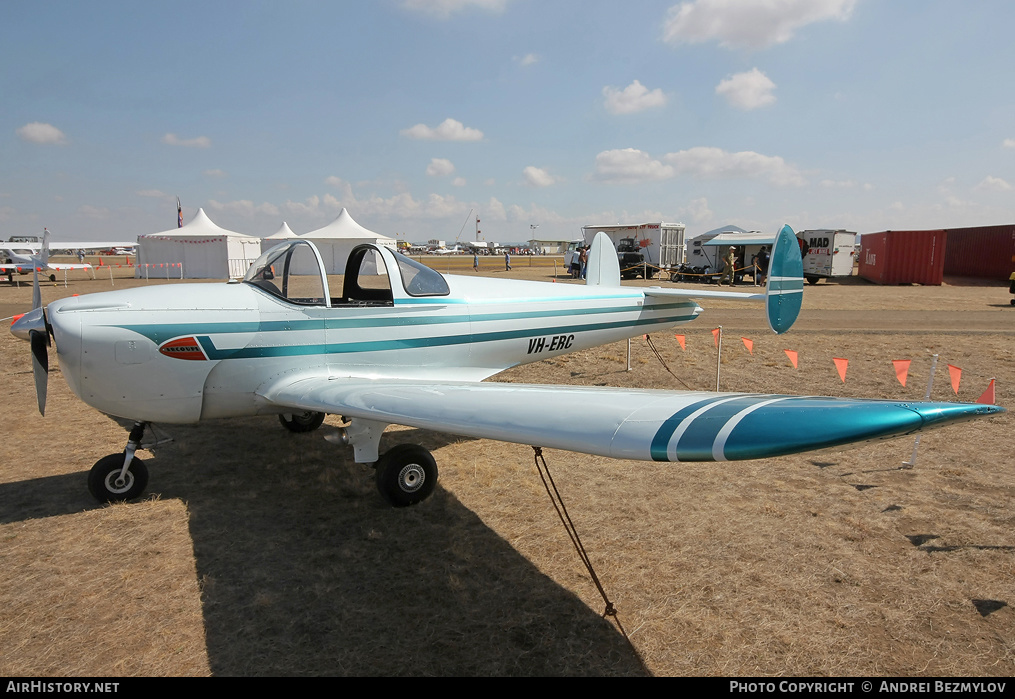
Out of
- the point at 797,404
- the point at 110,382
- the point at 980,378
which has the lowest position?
the point at 980,378

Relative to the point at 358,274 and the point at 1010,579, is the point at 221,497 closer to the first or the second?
the point at 358,274

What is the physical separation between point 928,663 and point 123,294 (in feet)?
20.9

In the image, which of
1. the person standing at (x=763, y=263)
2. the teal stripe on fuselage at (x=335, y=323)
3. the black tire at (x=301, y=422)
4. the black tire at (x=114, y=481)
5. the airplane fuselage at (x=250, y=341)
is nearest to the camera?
the airplane fuselage at (x=250, y=341)

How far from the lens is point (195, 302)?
4.86m

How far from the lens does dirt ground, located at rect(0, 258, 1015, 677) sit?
3.12 meters

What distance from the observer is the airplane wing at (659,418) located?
7.75 ft

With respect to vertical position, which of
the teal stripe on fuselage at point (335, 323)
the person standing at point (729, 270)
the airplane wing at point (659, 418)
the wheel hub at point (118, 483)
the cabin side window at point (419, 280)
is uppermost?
the person standing at point (729, 270)

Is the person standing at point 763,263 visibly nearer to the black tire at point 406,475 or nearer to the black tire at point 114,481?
the black tire at point 406,475

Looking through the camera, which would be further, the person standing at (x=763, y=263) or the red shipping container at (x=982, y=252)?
the red shipping container at (x=982, y=252)

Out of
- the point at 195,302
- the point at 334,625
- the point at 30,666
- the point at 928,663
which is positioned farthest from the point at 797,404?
the point at 195,302

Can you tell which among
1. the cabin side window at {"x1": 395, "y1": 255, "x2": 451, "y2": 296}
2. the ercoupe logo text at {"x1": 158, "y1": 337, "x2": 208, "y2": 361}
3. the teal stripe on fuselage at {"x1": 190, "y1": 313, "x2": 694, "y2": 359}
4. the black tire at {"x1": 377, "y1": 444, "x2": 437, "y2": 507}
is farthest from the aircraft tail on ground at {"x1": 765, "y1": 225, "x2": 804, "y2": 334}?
the ercoupe logo text at {"x1": 158, "y1": 337, "x2": 208, "y2": 361}

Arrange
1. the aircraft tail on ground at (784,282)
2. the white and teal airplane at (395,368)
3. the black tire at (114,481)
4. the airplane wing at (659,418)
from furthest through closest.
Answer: the aircraft tail on ground at (784,282), the black tire at (114,481), the white and teal airplane at (395,368), the airplane wing at (659,418)

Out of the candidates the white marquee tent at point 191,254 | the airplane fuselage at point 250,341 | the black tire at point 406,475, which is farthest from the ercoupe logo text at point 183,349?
the white marquee tent at point 191,254

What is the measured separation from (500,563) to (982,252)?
4536 cm
